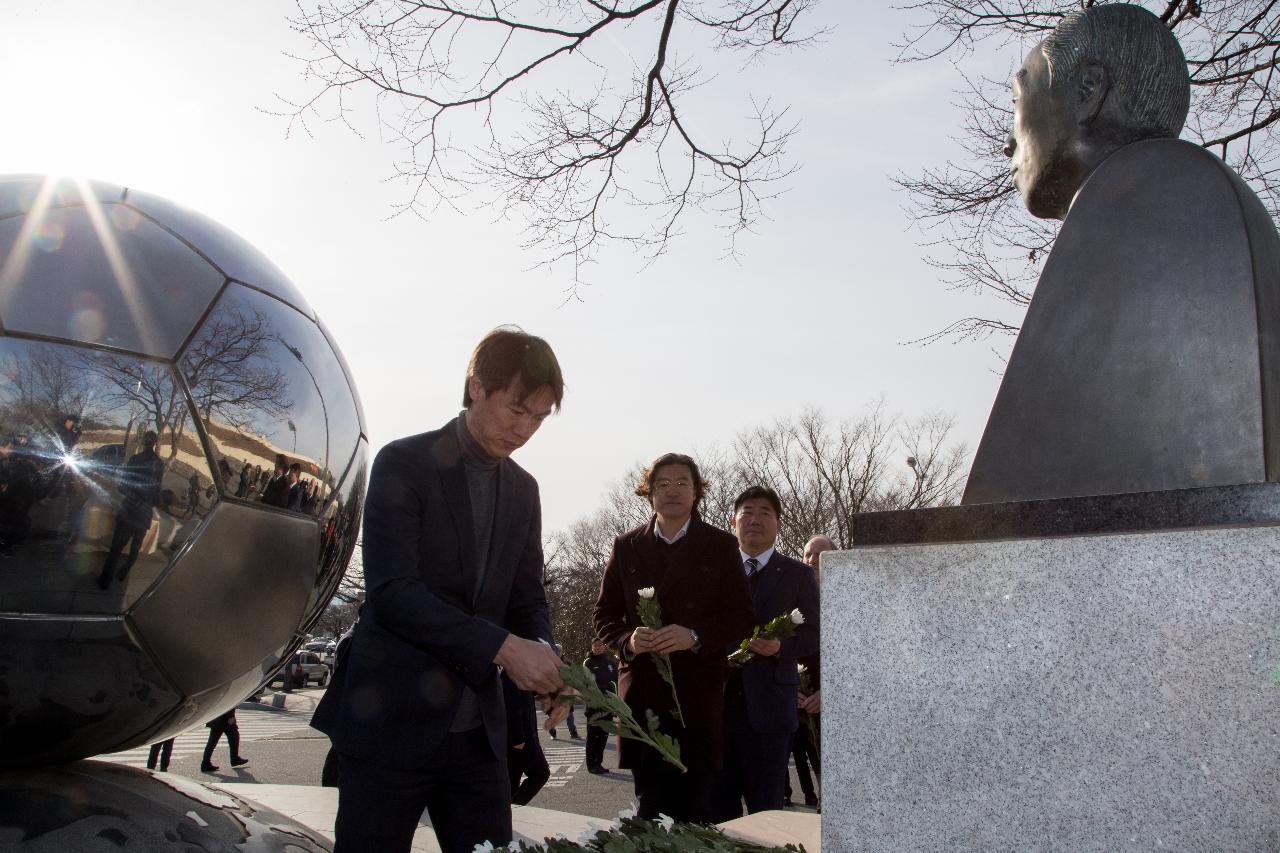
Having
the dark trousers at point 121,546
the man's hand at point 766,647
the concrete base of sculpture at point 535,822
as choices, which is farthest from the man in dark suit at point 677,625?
the dark trousers at point 121,546

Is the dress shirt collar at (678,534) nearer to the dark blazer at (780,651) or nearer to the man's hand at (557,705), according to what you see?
the dark blazer at (780,651)

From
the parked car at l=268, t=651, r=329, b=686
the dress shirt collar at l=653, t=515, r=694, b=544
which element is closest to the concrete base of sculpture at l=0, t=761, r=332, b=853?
the dress shirt collar at l=653, t=515, r=694, b=544

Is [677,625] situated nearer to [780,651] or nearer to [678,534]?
[678,534]

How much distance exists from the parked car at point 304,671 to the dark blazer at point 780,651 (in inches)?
1390

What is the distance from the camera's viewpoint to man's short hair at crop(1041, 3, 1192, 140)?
2518 mm

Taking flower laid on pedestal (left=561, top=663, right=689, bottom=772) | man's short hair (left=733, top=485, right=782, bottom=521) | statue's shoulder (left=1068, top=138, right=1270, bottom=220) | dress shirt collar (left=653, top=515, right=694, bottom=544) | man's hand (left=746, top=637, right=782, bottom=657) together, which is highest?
statue's shoulder (left=1068, top=138, right=1270, bottom=220)

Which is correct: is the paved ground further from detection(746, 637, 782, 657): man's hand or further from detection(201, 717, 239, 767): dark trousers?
detection(746, 637, 782, 657): man's hand

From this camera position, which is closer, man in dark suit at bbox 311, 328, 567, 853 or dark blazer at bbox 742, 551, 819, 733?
man in dark suit at bbox 311, 328, 567, 853

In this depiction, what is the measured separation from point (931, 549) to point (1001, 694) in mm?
313

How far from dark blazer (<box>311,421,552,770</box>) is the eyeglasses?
6.75ft

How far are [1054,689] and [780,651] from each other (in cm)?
327

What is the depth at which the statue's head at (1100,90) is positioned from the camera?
8.27ft

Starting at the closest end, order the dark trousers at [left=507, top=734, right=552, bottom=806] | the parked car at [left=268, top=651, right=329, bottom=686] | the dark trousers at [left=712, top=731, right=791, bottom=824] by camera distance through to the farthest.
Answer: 1. the dark trousers at [left=507, top=734, right=552, bottom=806]
2. the dark trousers at [left=712, top=731, right=791, bottom=824]
3. the parked car at [left=268, top=651, right=329, bottom=686]

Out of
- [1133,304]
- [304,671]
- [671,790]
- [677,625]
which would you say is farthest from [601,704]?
[304,671]
